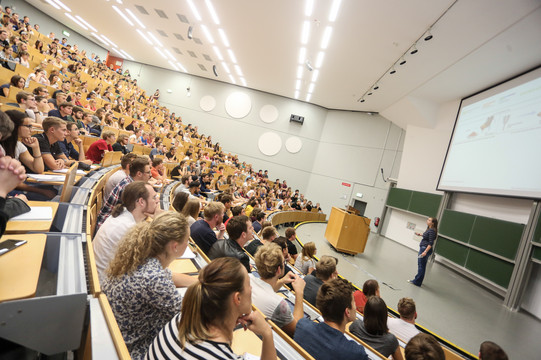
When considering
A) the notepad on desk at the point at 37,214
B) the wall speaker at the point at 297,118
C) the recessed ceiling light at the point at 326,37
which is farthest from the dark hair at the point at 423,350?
Answer: the wall speaker at the point at 297,118

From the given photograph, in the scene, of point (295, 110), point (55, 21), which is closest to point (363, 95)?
point (295, 110)

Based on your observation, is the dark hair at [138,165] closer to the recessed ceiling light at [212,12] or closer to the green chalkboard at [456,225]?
the recessed ceiling light at [212,12]

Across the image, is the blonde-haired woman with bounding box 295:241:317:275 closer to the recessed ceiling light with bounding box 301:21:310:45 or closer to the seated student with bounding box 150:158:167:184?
the seated student with bounding box 150:158:167:184

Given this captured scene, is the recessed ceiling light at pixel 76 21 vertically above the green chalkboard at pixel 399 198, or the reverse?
the recessed ceiling light at pixel 76 21

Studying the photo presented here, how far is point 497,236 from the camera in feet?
20.3

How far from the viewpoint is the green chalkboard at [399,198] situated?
1052 cm

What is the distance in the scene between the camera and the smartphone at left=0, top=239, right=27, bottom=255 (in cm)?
107

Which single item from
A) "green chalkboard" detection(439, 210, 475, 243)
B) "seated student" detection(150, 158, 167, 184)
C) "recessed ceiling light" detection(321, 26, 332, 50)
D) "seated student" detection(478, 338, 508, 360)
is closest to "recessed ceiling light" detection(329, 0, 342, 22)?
"recessed ceiling light" detection(321, 26, 332, 50)

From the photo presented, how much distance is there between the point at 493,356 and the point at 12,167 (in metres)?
3.35

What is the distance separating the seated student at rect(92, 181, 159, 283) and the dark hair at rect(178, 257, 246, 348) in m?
0.79

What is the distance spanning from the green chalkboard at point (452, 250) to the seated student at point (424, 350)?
691cm

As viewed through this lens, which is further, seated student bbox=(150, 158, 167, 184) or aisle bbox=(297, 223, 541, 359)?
seated student bbox=(150, 158, 167, 184)

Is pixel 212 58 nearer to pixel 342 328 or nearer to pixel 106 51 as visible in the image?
pixel 106 51

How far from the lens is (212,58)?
39.6ft
